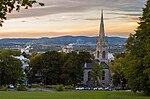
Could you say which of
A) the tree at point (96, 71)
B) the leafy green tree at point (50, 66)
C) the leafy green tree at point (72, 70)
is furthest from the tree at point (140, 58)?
the tree at point (96, 71)

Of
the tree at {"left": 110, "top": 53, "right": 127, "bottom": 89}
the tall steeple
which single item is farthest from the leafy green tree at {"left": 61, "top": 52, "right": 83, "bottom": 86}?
the tall steeple

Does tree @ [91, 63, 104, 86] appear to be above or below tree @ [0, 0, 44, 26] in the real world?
above

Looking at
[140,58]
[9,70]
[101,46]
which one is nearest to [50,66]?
[9,70]

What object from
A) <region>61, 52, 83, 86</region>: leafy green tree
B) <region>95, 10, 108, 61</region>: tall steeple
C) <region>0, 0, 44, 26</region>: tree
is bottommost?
<region>0, 0, 44, 26</region>: tree

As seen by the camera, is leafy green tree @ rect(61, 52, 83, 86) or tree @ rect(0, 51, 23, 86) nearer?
tree @ rect(0, 51, 23, 86)

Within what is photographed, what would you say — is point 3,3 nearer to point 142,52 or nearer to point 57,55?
point 142,52

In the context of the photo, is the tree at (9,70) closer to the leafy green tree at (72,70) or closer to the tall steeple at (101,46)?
the leafy green tree at (72,70)

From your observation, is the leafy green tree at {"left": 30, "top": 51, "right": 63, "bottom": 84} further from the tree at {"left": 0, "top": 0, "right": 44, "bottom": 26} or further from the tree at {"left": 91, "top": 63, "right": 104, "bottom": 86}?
the tree at {"left": 0, "top": 0, "right": 44, "bottom": 26}

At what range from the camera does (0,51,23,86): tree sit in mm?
99125

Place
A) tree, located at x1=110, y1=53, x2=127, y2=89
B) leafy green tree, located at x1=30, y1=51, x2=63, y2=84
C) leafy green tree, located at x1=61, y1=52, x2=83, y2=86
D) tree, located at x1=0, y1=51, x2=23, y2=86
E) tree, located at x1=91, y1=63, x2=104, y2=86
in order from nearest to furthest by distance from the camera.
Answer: tree, located at x1=0, y1=51, x2=23, y2=86
tree, located at x1=110, y1=53, x2=127, y2=89
leafy green tree, located at x1=61, y1=52, x2=83, y2=86
leafy green tree, located at x1=30, y1=51, x2=63, y2=84
tree, located at x1=91, y1=63, x2=104, y2=86

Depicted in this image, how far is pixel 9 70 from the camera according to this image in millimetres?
99125

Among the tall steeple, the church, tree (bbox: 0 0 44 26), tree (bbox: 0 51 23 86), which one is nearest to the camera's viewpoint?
tree (bbox: 0 0 44 26)

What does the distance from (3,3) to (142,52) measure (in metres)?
42.0

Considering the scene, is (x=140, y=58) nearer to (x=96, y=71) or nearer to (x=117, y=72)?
(x=117, y=72)
